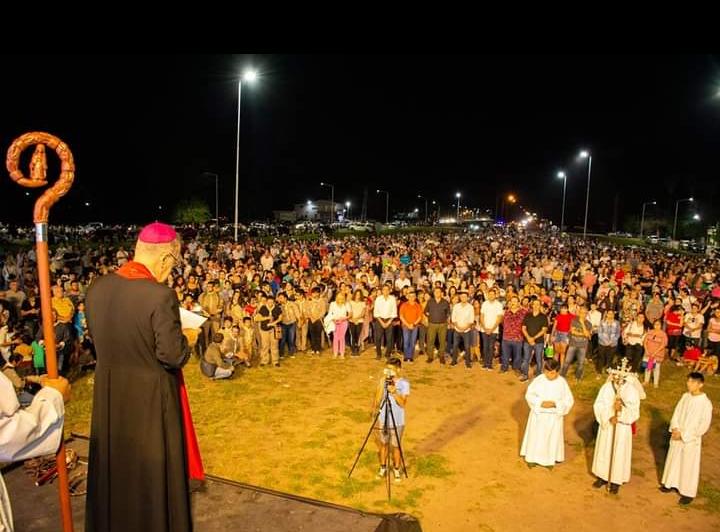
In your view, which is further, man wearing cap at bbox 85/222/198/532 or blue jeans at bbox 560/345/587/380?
blue jeans at bbox 560/345/587/380

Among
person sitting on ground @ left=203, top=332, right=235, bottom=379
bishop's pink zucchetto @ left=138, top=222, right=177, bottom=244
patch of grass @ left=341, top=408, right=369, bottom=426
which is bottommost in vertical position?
patch of grass @ left=341, top=408, right=369, bottom=426

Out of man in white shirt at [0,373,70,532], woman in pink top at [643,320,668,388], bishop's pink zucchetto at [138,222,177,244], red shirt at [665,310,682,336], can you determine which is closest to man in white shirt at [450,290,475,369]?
woman in pink top at [643,320,668,388]

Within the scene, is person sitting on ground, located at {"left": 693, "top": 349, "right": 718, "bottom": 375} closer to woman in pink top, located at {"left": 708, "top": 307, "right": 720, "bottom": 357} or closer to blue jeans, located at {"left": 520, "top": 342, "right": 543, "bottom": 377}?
woman in pink top, located at {"left": 708, "top": 307, "right": 720, "bottom": 357}

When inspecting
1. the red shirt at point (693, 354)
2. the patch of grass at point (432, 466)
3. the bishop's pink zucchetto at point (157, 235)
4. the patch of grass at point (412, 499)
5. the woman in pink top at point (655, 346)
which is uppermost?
the bishop's pink zucchetto at point (157, 235)

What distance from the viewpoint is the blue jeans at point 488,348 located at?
1184cm

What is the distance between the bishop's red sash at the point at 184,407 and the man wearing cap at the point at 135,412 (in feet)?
0.04

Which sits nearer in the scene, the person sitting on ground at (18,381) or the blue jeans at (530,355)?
the person sitting on ground at (18,381)

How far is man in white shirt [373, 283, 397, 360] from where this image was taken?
12453 millimetres

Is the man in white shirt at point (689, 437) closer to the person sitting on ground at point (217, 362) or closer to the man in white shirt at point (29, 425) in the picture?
the man in white shirt at point (29, 425)

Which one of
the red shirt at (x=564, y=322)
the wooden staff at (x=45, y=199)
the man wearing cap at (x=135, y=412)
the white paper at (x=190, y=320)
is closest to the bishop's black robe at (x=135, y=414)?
the man wearing cap at (x=135, y=412)

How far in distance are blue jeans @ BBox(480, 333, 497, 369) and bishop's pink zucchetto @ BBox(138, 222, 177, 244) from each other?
9755 millimetres

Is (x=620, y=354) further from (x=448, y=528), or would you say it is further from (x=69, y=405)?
(x=69, y=405)

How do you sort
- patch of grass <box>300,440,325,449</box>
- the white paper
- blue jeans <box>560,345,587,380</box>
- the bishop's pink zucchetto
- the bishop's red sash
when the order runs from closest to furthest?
the bishop's red sash → the bishop's pink zucchetto → the white paper → patch of grass <box>300,440,325,449</box> → blue jeans <box>560,345,587,380</box>

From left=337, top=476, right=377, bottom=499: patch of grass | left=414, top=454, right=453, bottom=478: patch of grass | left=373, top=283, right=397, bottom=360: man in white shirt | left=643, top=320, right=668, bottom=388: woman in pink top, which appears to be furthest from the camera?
left=373, top=283, right=397, bottom=360: man in white shirt
